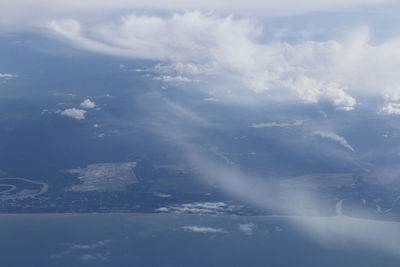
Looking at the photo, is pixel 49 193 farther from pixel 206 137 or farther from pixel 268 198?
pixel 206 137

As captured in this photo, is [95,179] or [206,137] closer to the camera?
[95,179]

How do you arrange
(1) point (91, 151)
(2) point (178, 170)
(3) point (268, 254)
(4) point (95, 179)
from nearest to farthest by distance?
(3) point (268, 254) → (4) point (95, 179) → (2) point (178, 170) → (1) point (91, 151)

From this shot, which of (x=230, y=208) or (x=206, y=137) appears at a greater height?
(x=206, y=137)

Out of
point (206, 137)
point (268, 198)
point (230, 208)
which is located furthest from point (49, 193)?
point (206, 137)

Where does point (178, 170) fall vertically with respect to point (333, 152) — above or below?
below

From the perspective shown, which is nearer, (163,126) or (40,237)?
(40,237)

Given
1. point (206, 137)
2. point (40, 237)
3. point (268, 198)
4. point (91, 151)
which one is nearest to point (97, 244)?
point (40, 237)

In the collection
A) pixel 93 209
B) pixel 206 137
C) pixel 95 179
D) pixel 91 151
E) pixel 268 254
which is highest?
pixel 206 137

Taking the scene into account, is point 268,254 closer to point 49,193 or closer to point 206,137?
point 49,193

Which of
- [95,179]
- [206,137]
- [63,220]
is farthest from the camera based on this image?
[206,137]
